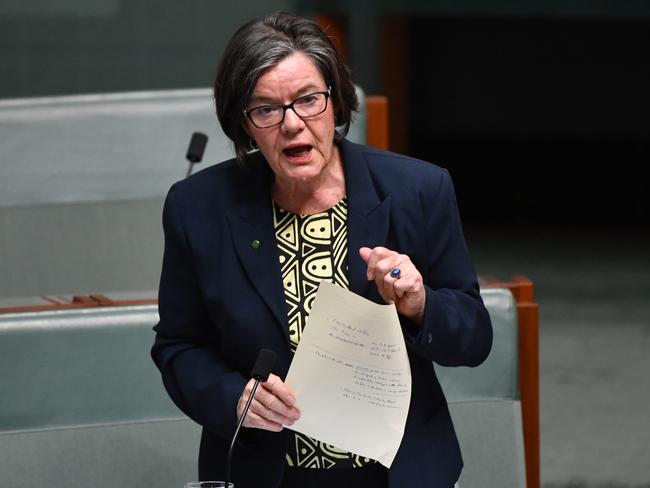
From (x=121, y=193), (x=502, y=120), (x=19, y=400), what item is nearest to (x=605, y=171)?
(x=502, y=120)

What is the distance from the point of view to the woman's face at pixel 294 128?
1572mm

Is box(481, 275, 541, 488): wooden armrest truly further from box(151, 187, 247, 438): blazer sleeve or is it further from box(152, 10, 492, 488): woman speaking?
box(151, 187, 247, 438): blazer sleeve

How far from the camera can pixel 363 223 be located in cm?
162

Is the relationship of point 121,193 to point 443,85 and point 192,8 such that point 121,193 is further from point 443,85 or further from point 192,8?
point 443,85

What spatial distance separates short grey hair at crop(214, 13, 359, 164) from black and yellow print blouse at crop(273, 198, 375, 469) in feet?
0.52

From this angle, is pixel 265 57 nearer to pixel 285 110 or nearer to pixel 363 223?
pixel 285 110

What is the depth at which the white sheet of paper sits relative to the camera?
5.02 ft

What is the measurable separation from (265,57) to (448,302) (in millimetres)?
403

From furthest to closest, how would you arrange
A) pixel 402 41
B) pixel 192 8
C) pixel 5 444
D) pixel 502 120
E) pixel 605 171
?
pixel 502 120 < pixel 605 171 < pixel 402 41 < pixel 192 8 < pixel 5 444

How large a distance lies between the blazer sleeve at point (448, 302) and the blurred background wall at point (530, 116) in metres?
2.32

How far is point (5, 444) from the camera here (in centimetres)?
240

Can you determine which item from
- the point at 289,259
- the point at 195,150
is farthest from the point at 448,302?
the point at 195,150

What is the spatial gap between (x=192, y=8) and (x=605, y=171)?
5.56m

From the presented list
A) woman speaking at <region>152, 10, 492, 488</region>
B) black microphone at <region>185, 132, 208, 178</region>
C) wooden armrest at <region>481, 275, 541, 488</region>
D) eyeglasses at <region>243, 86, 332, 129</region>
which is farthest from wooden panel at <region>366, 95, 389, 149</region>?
eyeglasses at <region>243, 86, 332, 129</region>
